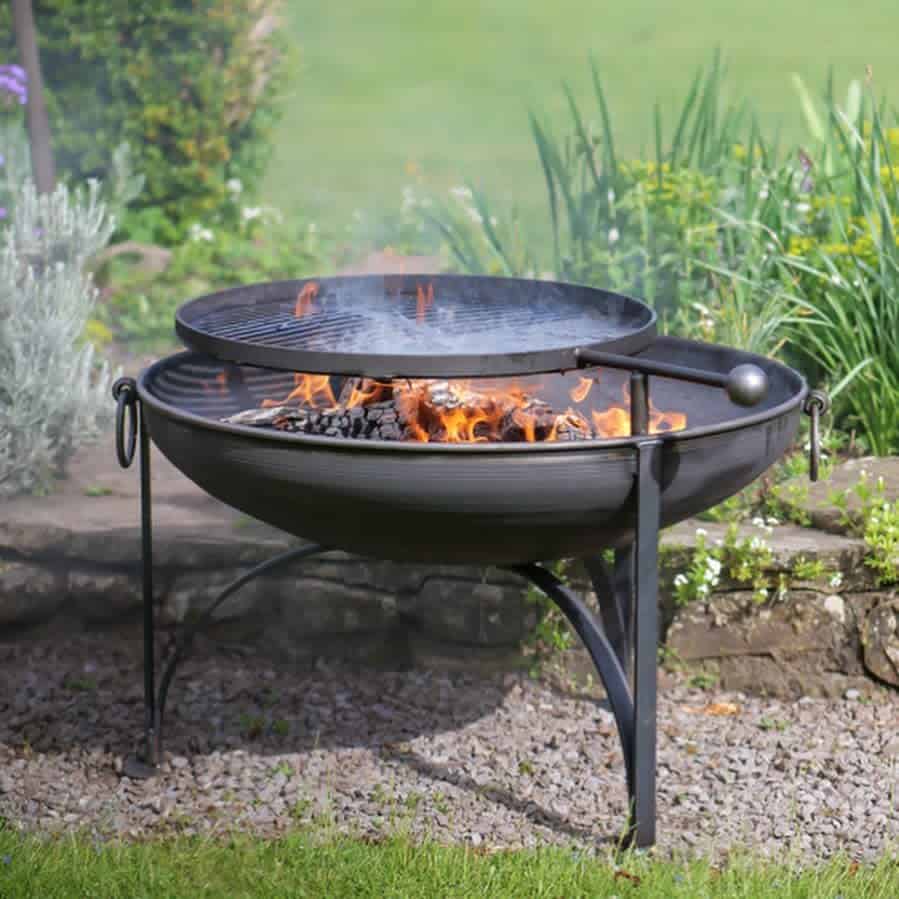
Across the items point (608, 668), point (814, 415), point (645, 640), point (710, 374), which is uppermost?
point (710, 374)

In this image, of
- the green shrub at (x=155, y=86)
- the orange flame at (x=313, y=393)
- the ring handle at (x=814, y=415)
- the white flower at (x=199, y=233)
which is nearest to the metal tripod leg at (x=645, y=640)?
the ring handle at (x=814, y=415)

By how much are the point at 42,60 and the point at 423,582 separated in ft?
11.6

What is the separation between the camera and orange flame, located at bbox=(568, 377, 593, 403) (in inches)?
124

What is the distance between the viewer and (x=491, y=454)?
94.0 inches

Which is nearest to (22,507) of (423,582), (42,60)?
(423,582)

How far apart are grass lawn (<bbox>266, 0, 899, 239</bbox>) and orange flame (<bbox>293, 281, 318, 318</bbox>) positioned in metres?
5.47

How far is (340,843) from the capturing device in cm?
278

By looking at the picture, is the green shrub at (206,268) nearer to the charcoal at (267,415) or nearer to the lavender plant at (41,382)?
the lavender plant at (41,382)

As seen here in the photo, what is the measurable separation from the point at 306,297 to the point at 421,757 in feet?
3.37

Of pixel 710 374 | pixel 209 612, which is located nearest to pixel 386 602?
pixel 209 612

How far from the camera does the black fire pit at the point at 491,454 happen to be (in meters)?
2.41

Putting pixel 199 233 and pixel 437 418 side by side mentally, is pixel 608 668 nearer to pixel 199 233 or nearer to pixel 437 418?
pixel 437 418

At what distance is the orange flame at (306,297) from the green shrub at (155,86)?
3.16m

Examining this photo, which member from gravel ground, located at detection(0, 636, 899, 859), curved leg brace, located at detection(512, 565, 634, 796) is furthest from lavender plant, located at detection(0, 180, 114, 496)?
curved leg brace, located at detection(512, 565, 634, 796)
